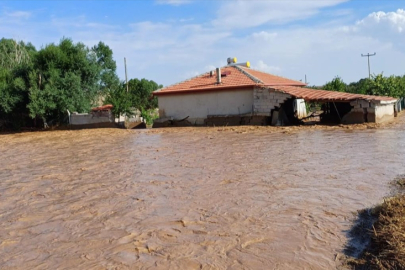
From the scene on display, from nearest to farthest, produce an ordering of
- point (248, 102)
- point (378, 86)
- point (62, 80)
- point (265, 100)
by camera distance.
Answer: point (265, 100), point (248, 102), point (62, 80), point (378, 86)

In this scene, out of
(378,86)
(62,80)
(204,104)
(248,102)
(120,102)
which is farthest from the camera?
(378,86)

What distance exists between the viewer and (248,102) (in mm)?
22141

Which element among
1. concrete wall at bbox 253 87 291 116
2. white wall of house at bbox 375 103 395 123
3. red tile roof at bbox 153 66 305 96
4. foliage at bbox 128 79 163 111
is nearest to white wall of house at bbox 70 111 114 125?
red tile roof at bbox 153 66 305 96

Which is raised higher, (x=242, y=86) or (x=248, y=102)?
(x=242, y=86)

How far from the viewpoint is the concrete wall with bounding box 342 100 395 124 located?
18.7m

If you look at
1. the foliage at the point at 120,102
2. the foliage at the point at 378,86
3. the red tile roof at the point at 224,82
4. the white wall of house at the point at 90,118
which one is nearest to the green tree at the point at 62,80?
A: the white wall of house at the point at 90,118

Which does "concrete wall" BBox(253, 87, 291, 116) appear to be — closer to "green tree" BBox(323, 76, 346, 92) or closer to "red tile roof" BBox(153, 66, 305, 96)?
"red tile roof" BBox(153, 66, 305, 96)

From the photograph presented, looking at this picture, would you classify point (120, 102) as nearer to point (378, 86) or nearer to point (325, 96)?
point (325, 96)

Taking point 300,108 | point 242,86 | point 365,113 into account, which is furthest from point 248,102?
point 365,113

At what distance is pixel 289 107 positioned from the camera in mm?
23609

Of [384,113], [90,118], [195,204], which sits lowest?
[195,204]

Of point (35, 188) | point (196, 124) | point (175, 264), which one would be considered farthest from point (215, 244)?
point (196, 124)

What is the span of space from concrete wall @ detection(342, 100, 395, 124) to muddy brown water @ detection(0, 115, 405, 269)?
4766 millimetres

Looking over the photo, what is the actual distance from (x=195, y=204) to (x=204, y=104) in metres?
16.7
